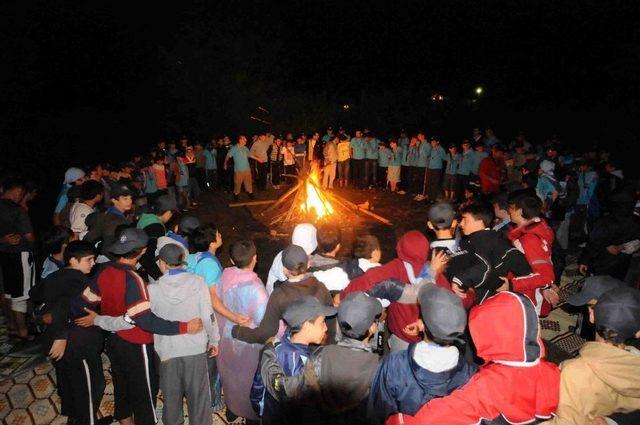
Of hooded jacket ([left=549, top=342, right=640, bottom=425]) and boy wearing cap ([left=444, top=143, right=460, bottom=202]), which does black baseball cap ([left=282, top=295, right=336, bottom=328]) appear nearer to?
hooded jacket ([left=549, top=342, right=640, bottom=425])

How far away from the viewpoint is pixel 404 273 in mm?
3844

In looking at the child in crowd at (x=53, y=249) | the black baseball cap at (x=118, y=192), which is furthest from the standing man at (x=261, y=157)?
the child in crowd at (x=53, y=249)

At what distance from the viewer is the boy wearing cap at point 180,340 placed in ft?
11.9

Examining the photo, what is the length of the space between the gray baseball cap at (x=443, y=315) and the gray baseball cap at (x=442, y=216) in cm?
178

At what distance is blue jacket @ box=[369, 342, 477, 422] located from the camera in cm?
239

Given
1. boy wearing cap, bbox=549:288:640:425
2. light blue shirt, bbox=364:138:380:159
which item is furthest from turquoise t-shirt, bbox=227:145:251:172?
boy wearing cap, bbox=549:288:640:425

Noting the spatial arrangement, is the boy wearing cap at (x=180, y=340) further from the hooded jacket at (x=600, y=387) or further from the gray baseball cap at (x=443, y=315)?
the hooded jacket at (x=600, y=387)

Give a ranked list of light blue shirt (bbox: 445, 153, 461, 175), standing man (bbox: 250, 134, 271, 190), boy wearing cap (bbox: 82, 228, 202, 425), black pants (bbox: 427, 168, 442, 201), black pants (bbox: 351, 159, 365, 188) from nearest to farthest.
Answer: boy wearing cap (bbox: 82, 228, 202, 425) < light blue shirt (bbox: 445, 153, 461, 175) < black pants (bbox: 427, 168, 442, 201) < standing man (bbox: 250, 134, 271, 190) < black pants (bbox: 351, 159, 365, 188)

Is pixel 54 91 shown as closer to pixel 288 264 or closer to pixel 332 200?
pixel 332 200

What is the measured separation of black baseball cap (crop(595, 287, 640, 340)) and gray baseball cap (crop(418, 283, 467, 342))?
103 cm

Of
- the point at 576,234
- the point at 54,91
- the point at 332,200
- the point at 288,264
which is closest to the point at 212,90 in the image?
the point at 54,91

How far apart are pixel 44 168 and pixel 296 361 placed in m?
11.9

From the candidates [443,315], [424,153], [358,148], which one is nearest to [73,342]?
[443,315]

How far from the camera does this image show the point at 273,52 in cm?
2606
